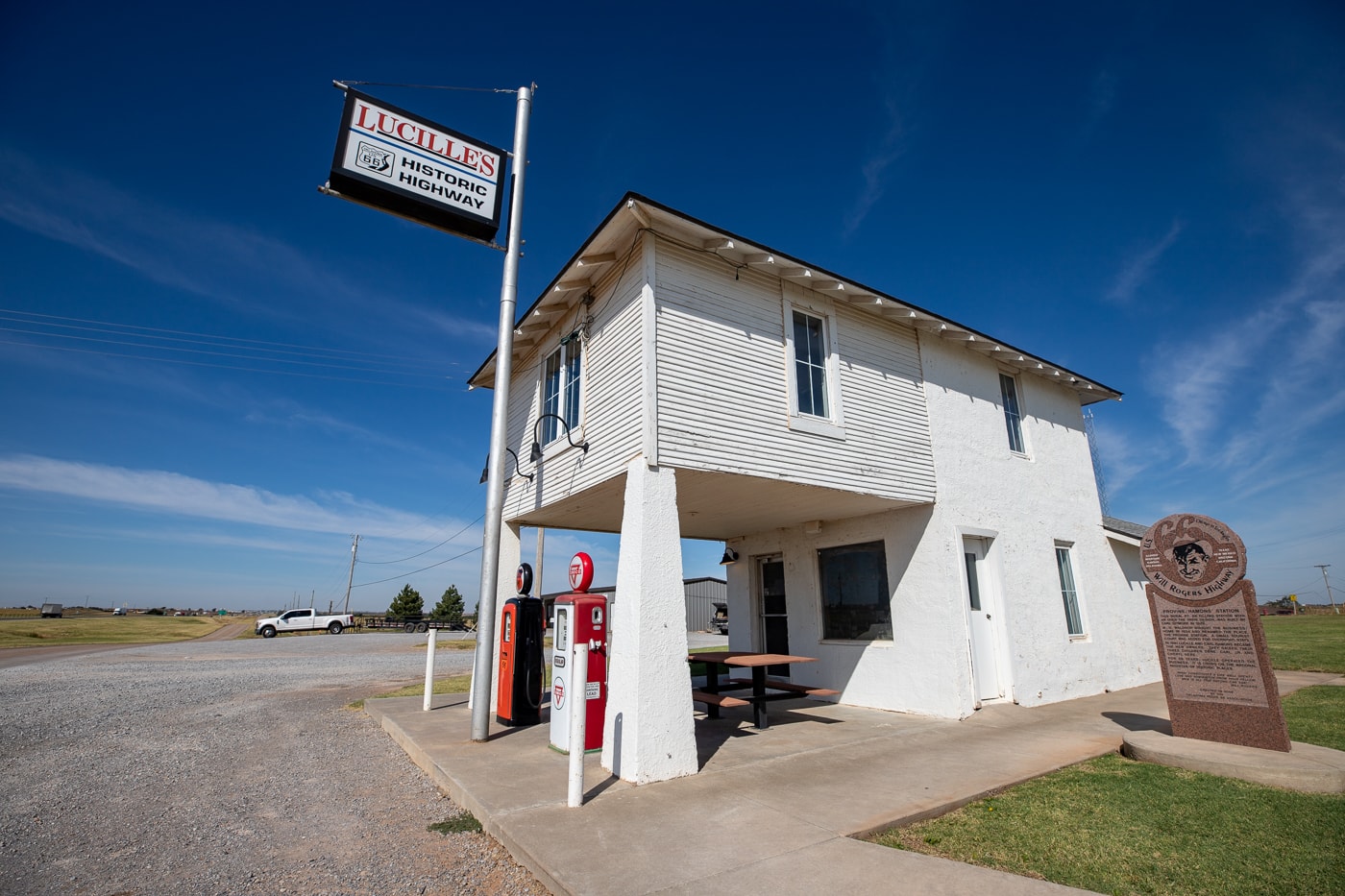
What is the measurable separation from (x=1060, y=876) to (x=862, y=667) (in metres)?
6.29

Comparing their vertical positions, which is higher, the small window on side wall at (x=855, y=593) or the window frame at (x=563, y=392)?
the window frame at (x=563, y=392)

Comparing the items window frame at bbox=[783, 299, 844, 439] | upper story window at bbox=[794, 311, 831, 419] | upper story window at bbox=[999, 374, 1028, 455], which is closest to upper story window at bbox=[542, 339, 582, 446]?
window frame at bbox=[783, 299, 844, 439]

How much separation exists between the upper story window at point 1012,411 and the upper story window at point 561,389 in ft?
25.1

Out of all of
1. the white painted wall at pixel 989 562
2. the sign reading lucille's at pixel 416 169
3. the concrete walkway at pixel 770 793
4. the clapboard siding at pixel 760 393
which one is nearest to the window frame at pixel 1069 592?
the white painted wall at pixel 989 562

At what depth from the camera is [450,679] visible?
45.3ft

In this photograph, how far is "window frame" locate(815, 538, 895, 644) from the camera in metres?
9.39

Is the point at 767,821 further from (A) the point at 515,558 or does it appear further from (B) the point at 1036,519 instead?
(B) the point at 1036,519

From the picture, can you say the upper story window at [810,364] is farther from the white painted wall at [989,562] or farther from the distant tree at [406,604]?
the distant tree at [406,604]

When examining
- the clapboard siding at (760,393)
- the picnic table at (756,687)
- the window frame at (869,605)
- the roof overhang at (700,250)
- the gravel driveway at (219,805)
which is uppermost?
the roof overhang at (700,250)

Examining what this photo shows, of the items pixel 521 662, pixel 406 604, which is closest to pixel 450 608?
pixel 406 604

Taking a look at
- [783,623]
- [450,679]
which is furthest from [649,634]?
[450,679]

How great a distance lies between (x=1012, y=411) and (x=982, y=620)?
4136mm

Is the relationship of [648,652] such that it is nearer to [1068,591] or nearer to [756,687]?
[756,687]

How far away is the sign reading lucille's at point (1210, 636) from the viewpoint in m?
5.86
